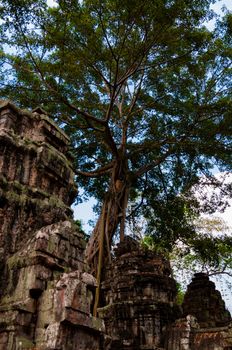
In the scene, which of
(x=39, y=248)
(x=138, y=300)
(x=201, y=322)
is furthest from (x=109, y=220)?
(x=39, y=248)

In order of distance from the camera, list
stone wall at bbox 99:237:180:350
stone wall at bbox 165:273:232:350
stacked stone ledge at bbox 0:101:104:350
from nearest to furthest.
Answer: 1. stacked stone ledge at bbox 0:101:104:350
2. stone wall at bbox 165:273:232:350
3. stone wall at bbox 99:237:180:350

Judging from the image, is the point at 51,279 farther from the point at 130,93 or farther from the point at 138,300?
Answer: the point at 130,93

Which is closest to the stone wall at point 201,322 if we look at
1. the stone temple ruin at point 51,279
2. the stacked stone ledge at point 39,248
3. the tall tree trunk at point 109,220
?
the stone temple ruin at point 51,279

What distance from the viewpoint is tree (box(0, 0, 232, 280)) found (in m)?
10.1

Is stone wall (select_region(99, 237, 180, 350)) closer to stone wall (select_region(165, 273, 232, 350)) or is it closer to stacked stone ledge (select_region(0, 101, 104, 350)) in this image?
stone wall (select_region(165, 273, 232, 350))

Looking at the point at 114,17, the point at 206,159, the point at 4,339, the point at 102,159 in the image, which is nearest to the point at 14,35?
the point at 114,17

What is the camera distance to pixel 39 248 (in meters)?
4.28

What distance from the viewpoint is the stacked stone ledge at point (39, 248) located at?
3826mm

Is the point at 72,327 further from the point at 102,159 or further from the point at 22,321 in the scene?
Result: the point at 102,159

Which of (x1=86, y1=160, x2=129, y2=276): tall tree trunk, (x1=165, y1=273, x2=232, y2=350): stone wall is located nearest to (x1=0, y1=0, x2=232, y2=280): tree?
(x1=86, y1=160, x2=129, y2=276): tall tree trunk

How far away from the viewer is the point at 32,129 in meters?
5.93

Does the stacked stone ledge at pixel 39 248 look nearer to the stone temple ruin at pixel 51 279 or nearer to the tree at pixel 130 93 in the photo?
the stone temple ruin at pixel 51 279

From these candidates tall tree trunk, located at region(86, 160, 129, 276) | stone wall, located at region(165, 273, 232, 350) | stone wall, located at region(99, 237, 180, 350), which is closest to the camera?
stone wall, located at region(165, 273, 232, 350)

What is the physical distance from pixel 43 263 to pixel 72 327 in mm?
763
